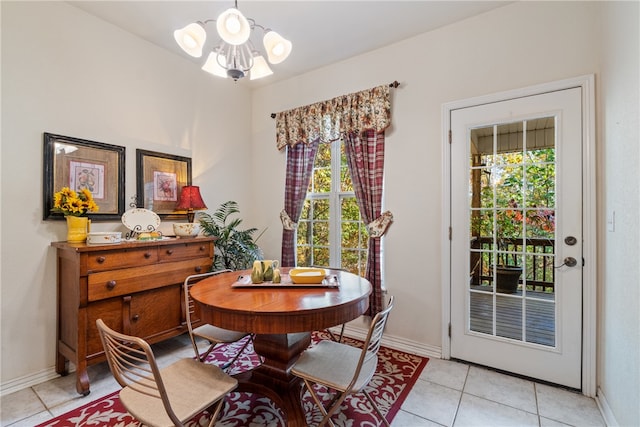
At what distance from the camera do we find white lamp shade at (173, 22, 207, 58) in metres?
1.76

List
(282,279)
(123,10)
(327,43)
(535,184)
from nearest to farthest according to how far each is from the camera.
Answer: (282,279) → (535,184) → (123,10) → (327,43)

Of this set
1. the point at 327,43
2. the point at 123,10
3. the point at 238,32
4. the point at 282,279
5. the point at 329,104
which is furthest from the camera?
the point at 329,104

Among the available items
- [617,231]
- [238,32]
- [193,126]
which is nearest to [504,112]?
[617,231]

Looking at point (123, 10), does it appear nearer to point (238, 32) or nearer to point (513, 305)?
point (238, 32)

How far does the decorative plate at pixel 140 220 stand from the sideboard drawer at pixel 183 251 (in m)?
0.32

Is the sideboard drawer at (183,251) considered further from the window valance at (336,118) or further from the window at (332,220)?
the window valance at (336,118)

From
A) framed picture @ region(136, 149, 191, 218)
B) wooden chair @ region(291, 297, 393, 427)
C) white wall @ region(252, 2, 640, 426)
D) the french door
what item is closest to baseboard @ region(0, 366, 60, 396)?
framed picture @ region(136, 149, 191, 218)

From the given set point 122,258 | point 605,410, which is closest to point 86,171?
point 122,258

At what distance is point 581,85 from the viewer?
2084 mm

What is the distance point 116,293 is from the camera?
2199 mm

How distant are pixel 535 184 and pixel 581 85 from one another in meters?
0.72

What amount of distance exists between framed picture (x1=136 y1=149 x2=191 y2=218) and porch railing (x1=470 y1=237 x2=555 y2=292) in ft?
9.24

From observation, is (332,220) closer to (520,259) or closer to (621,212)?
(520,259)

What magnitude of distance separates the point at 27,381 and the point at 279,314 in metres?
2.18
